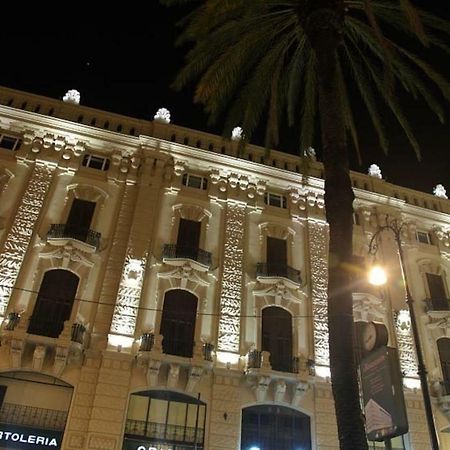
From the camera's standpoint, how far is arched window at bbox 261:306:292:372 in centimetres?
2019

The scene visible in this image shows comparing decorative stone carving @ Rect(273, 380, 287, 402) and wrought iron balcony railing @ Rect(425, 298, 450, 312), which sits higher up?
wrought iron balcony railing @ Rect(425, 298, 450, 312)

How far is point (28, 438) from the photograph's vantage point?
16.3 m

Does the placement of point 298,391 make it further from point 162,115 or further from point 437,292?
point 162,115

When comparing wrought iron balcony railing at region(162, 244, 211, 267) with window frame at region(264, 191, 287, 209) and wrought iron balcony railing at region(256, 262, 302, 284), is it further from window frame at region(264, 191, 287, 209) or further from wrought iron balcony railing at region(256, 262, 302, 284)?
window frame at region(264, 191, 287, 209)

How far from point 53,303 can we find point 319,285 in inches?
472

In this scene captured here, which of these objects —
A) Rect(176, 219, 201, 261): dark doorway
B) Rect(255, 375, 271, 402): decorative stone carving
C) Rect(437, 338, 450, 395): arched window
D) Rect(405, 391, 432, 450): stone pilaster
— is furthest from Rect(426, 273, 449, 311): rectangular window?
Rect(176, 219, 201, 261): dark doorway

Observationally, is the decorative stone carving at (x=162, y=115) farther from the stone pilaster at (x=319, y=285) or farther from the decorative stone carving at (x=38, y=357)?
the decorative stone carving at (x=38, y=357)

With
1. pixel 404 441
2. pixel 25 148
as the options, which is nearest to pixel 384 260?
pixel 404 441

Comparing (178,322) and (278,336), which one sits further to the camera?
(278,336)

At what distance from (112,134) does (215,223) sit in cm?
671

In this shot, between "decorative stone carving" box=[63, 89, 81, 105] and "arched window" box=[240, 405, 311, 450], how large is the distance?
1693cm

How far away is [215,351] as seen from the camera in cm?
1941

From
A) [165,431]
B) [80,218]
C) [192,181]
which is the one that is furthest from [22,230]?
[165,431]

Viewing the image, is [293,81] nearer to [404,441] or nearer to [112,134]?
[112,134]
